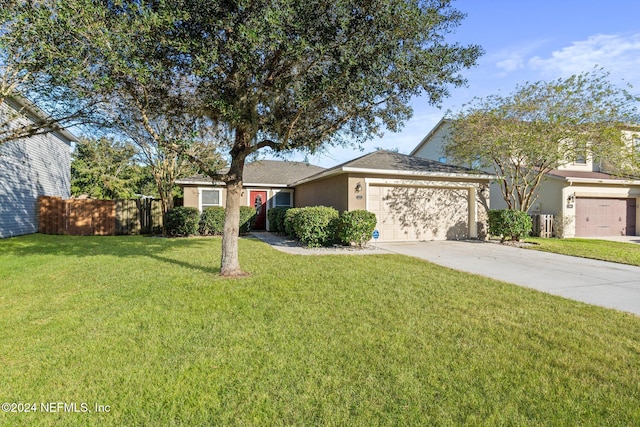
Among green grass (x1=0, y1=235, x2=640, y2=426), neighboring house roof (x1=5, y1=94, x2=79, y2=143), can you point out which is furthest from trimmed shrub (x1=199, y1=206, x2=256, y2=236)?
green grass (x1=0, y1=235, x2=640, y2=426)

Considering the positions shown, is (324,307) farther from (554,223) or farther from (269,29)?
(554,223)

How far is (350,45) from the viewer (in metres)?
5.43

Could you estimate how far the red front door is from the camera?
1773 cm

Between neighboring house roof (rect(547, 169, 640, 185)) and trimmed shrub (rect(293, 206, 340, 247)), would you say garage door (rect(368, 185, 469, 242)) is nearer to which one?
trimmed shrub (rect(293, 206, 340, 247))

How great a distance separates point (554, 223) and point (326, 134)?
12.8 meters

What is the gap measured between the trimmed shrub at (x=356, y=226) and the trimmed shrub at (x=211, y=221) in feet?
20.7

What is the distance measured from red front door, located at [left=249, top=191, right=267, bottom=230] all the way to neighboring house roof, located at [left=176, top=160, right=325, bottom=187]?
0.65 m

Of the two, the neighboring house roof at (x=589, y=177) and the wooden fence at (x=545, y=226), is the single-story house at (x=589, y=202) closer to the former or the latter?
the neighboring house roof at (x=589, y=177)

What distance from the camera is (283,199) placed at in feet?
60.1

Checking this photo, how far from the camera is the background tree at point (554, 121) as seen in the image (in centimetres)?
1160

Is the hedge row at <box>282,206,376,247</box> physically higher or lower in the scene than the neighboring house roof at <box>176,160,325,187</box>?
lower

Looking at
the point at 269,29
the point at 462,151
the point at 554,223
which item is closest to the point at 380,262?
the point at 269,29

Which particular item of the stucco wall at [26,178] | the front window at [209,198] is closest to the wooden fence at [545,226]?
the front window at [209,198]

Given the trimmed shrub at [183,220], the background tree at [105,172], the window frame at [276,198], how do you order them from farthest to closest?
the background tree at [105,172] → the window frame at [276,198] → the trimmed shrub at [183,220]
